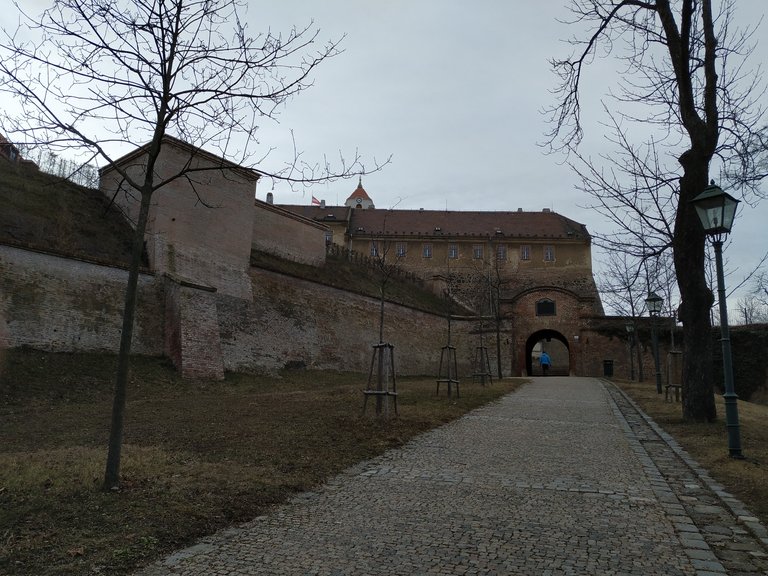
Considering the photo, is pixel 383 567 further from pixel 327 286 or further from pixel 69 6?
pixel 327 286

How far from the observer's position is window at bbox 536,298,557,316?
40594mm

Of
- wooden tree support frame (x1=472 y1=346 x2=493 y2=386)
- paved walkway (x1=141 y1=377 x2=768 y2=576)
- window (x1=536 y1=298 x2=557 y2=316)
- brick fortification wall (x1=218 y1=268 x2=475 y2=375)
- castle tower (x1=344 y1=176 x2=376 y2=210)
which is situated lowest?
paved walkway (x1=141 y1=377 x2=768 y2=576)

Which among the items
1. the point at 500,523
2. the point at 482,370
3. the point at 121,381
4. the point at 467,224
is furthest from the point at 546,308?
the point at 121,381

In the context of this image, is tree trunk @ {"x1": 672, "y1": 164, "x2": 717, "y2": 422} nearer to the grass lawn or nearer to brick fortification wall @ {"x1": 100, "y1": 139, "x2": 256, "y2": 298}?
the grass lawn

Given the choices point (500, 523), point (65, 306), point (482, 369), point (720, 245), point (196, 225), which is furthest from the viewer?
point (196, 225)

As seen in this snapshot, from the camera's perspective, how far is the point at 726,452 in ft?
27.6

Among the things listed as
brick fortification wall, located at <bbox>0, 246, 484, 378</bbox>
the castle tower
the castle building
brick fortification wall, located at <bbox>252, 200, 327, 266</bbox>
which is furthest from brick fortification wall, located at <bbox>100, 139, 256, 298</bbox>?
the castle tower

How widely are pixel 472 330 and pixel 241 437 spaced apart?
32597 mm

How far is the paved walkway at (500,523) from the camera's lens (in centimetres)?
385

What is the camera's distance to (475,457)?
7.85 meters

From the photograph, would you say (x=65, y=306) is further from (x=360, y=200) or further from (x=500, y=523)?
(x=360, y=200)

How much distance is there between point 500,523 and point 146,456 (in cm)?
458

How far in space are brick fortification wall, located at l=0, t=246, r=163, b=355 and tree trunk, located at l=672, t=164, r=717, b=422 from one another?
16331 millimetres

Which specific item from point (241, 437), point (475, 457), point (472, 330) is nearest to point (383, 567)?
point (475, 457)
